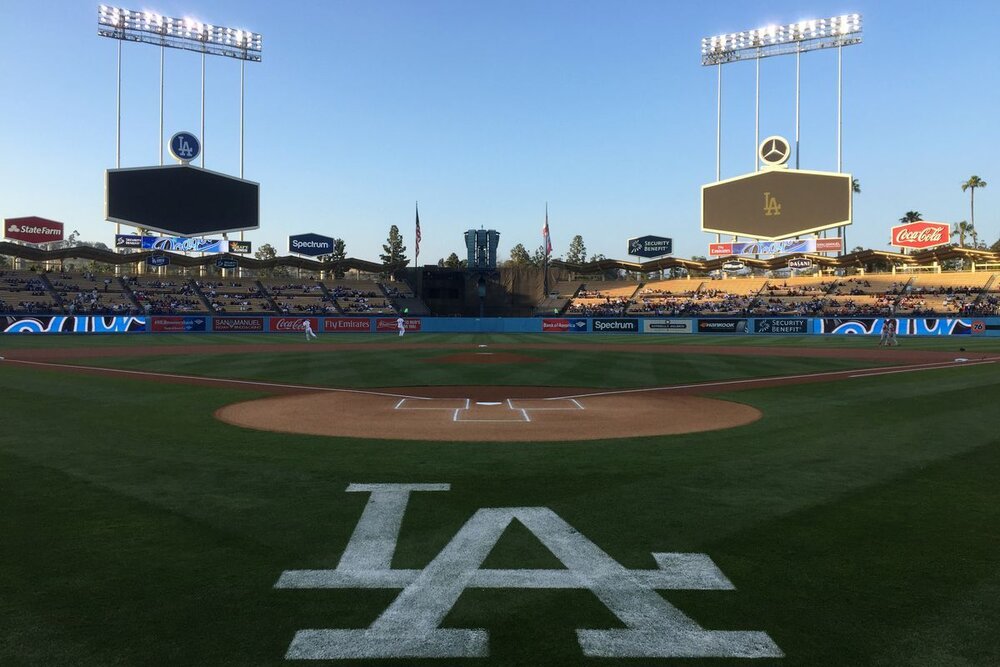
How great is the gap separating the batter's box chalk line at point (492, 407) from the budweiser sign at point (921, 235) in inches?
2643

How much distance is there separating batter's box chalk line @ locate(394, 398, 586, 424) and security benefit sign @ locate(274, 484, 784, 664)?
607cm

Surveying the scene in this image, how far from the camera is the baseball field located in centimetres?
379

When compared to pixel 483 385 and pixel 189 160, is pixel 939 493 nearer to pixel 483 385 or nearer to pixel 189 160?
pixel 483 385

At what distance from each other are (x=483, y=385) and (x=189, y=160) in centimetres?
4572

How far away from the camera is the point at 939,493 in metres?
6.93

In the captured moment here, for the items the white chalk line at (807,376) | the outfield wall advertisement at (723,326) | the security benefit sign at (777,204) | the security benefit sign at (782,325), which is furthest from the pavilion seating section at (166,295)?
the security benefit sign at (777,204)

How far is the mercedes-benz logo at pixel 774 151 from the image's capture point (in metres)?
55.4

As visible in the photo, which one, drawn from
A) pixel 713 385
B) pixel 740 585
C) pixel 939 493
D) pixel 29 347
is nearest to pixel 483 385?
pixel 713 385

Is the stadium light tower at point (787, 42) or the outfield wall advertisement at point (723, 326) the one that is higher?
the stadium light tower at point (787, 42)

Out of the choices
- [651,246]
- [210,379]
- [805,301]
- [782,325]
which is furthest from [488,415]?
[651,246]

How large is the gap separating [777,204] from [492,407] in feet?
165

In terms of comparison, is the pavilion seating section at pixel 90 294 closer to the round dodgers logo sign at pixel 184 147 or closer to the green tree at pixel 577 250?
the round dodgers logo sign at pixel 184 147

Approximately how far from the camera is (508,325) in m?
57.4

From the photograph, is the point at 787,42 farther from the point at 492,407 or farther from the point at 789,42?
the point at 492,407
